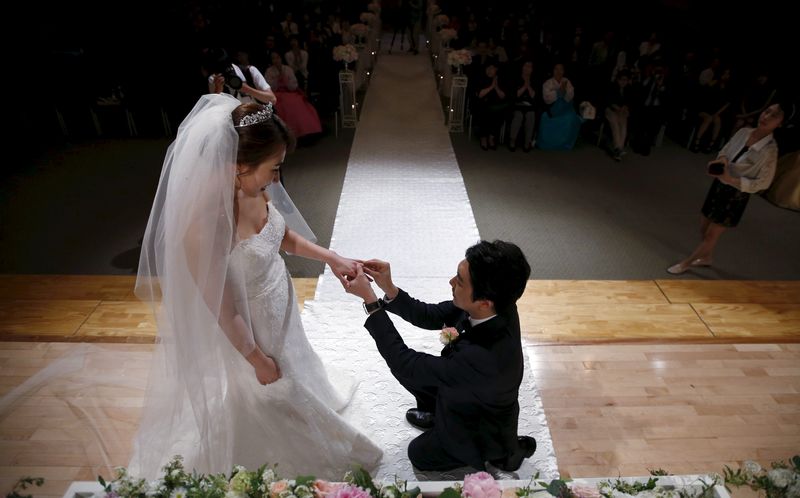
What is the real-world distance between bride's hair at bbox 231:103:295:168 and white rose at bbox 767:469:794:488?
1842mm

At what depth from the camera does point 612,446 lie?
2408 mm

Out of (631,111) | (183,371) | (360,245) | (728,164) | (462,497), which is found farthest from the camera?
(631,111)

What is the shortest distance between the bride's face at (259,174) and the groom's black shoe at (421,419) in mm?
1505

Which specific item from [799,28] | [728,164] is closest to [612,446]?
[728,164]

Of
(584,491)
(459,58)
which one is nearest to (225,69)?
(584,491)

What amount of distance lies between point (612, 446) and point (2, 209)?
6.12 metres

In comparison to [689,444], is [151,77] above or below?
above

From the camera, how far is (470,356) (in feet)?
5.74

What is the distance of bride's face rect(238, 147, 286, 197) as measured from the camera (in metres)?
1.63

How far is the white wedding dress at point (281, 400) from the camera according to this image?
1.81 meters

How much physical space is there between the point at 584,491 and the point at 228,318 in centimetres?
129

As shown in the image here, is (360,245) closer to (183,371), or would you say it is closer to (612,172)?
(183,371)

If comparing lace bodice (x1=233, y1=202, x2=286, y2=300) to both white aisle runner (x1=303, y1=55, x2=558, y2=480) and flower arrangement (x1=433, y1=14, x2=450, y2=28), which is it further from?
flower arrangement (x1=433, y1=14, x2=450, y2=28)

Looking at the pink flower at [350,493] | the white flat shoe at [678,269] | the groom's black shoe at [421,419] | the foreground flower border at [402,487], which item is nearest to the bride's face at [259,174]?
the foreground flower border at [402,487]
